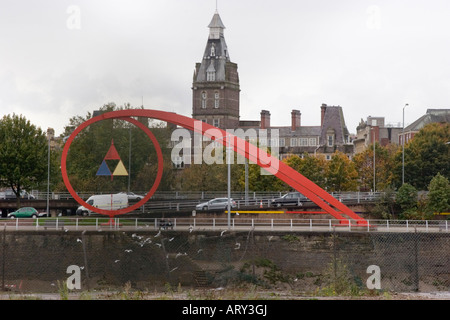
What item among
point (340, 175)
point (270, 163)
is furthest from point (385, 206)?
point (270, 163)

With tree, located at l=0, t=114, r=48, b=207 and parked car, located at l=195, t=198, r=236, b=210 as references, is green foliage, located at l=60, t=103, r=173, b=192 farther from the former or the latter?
parked car, located at l=195, t=198, r=236, b=210

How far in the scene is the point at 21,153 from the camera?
62.1 meters

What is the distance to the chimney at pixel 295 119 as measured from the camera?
109 meters

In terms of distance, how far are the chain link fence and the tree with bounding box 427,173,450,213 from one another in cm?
1584

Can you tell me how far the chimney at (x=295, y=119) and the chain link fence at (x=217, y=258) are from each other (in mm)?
65058

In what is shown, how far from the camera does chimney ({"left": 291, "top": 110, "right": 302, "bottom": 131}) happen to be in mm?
109125

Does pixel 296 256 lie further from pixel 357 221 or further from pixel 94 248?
pixel 94 248

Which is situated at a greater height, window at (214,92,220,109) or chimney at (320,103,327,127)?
window at (214,92,220,109)

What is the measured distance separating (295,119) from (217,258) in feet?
229

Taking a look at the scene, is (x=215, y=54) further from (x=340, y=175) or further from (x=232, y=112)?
(x=340, y=175)

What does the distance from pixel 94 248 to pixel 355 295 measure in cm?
2331

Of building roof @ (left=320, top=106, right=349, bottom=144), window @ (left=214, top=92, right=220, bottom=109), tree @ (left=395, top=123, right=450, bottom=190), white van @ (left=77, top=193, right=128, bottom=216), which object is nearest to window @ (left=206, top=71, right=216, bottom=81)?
window @ (left=214, top=92, right=220, bottom=109)

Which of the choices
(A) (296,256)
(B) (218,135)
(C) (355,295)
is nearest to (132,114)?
(B) (218,135)

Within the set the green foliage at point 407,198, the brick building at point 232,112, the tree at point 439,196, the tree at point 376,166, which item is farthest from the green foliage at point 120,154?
the brick building at point 232,112
